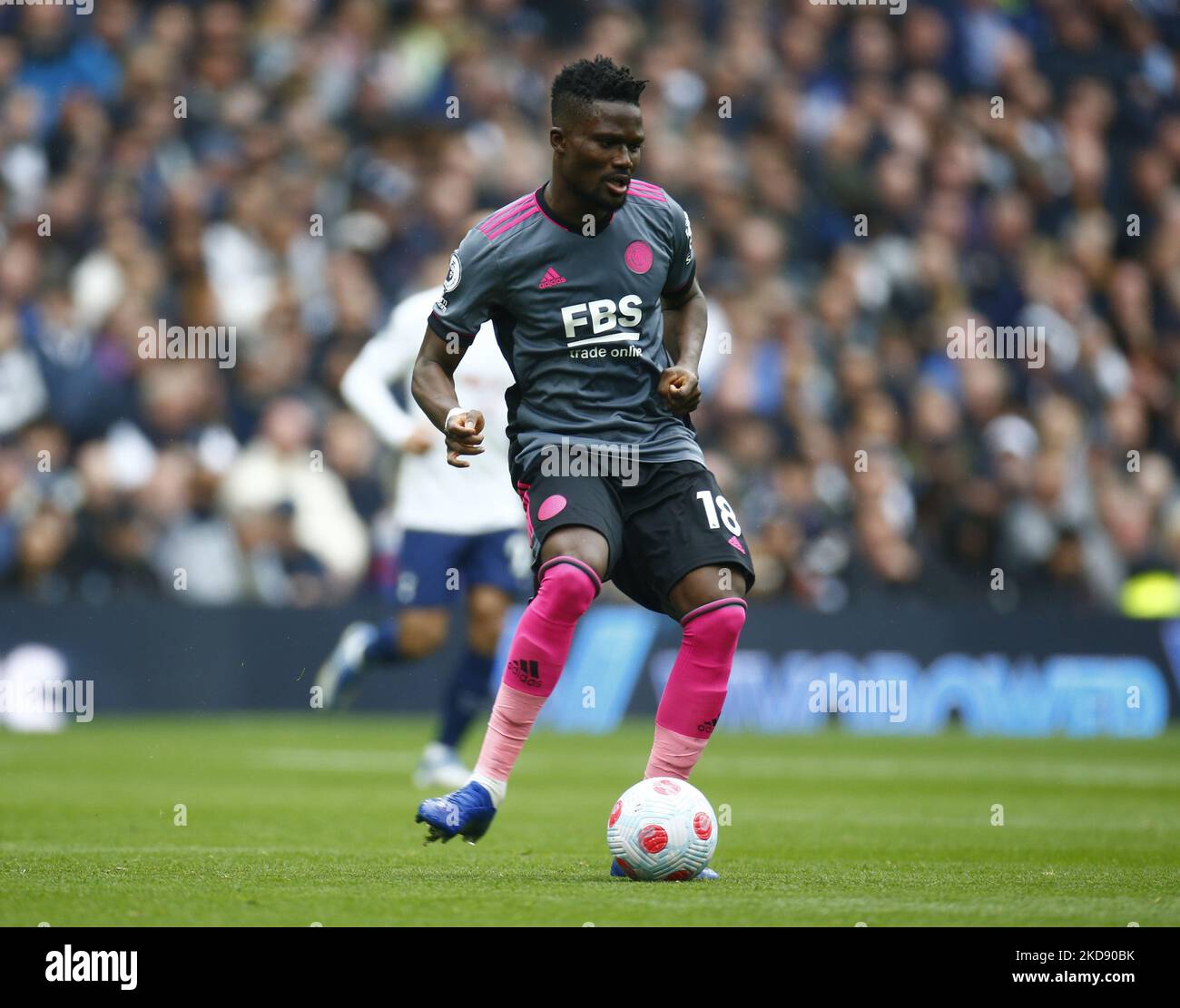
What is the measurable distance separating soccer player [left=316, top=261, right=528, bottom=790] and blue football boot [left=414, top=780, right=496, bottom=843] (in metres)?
3.79

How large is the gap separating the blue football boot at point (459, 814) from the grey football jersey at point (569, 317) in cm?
108

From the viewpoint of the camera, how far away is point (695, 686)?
20.0 feet

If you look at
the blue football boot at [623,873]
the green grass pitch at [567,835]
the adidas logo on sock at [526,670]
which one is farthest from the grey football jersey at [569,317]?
the green grass pitch at [567,835]

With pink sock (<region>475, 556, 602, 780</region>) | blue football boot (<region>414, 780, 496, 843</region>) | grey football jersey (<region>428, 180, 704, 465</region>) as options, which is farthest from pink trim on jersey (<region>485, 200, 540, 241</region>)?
blue football boot (<region>414, 780, 496, 843</region>)

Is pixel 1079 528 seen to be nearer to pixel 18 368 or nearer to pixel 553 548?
pixel 18 368

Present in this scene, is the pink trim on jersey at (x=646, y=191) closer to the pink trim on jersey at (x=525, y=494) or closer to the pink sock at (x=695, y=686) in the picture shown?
the pink trim on jersey at (x=525, y=494)

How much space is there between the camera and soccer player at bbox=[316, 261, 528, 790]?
9.77 meters

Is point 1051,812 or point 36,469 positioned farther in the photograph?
point 36,469

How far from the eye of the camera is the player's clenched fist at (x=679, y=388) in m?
6.14

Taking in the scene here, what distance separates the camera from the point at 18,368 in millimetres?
14102

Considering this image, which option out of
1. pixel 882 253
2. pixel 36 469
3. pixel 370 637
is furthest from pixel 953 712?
pixel 36 469
